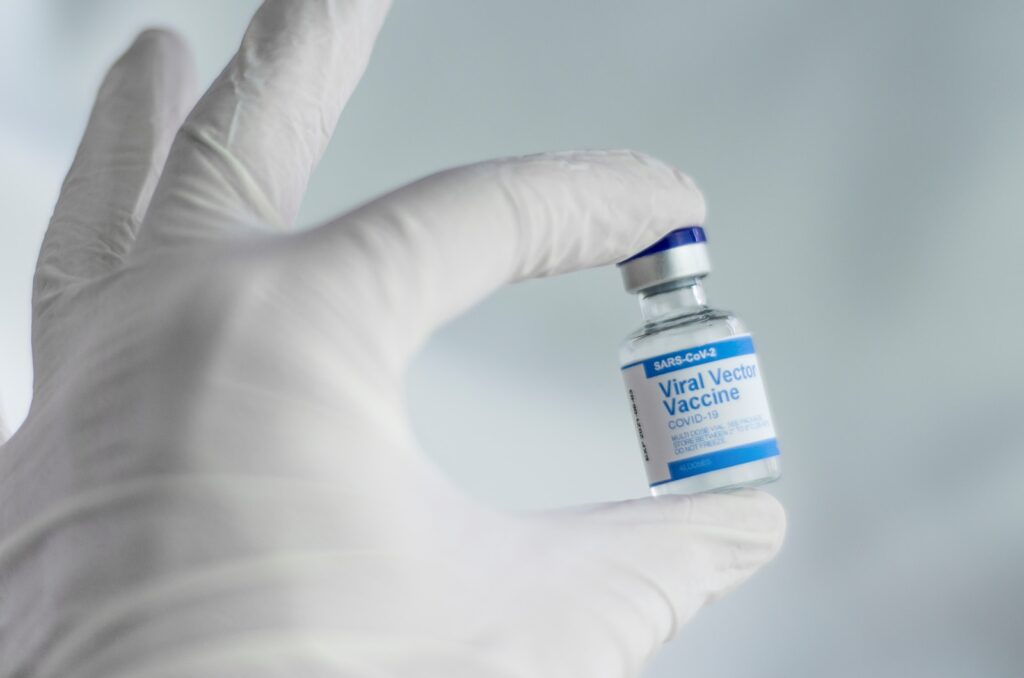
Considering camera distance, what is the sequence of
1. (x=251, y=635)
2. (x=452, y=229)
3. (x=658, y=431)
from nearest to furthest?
(x=251, y=635)
(x=452, y=229)
(x=658, y=431)

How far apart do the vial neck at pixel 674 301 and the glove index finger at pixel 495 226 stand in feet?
0.34

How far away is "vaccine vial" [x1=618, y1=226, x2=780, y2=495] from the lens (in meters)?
1.00

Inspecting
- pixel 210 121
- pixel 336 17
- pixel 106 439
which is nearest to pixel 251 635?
pixel 106 439

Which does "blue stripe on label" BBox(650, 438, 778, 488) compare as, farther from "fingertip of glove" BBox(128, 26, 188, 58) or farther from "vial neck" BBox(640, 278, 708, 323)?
"fingertip of glove" BBox(128, 26, 188, 58)

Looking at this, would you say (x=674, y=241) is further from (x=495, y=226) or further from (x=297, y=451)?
(x=297, y=451)

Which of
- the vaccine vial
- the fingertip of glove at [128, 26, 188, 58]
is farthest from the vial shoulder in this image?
the fingertip of glove at [128, 26, 188, 58]

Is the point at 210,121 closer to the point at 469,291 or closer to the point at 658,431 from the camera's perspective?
the point at 469,291

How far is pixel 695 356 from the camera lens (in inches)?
39.1

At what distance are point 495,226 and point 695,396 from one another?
28 centimetres

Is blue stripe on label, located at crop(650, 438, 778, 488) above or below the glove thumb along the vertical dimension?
above

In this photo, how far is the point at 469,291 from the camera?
3.08 feet

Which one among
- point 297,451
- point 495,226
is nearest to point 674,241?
point 495,226

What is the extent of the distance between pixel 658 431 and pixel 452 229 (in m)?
0.32

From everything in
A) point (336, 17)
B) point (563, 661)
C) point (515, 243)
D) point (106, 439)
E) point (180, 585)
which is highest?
point (336, 17)
